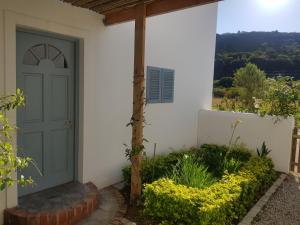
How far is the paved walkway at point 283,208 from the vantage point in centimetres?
446

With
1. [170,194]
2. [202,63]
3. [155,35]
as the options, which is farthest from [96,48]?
[202,63]

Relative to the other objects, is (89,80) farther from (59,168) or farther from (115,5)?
(59,168)

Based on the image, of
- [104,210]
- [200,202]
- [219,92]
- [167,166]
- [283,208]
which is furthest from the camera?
[219,92]

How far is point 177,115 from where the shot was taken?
7.48m

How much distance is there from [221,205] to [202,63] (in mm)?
5448

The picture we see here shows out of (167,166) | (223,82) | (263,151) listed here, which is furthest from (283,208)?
(223,82)

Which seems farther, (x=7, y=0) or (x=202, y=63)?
(x=202, y=63)

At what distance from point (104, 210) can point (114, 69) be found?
269 centimetres

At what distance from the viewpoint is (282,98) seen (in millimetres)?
6832

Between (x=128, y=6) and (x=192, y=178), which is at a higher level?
(x=128, y=6)

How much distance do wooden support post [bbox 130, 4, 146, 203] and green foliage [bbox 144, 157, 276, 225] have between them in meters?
0.42

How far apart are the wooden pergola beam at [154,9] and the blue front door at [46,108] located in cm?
89

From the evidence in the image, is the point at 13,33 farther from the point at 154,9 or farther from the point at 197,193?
the point at 197,193

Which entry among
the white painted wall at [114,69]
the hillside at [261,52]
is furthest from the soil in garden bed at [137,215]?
the hillside at [261,52]
